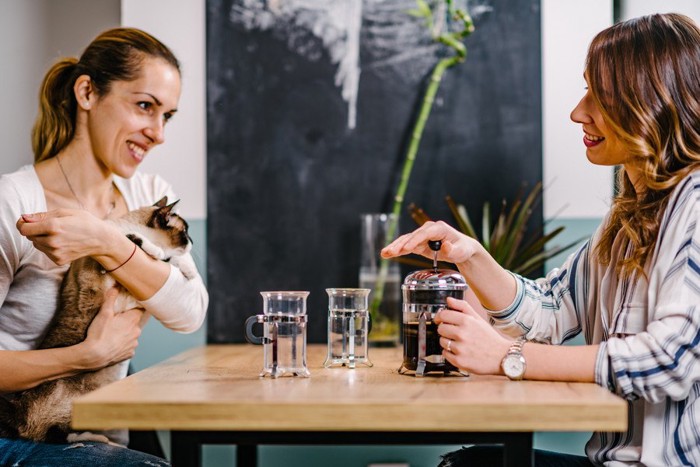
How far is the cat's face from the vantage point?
6.91ft

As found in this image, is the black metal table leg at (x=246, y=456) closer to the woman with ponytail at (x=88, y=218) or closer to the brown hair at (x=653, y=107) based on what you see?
the woman with ponytail at (x=88, y=218)

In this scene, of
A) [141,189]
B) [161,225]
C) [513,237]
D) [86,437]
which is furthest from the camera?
[513,237]

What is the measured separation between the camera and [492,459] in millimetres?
1661

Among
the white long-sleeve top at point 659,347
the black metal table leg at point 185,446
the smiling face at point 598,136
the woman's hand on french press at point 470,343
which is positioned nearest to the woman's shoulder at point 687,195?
the white long-sleeve top at point 659,347

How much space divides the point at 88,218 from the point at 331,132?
135 cm

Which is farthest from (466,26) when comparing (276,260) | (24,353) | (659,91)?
(24,353)

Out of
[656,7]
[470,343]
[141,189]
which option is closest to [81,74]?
[141,189]

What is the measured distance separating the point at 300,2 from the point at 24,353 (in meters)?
1.73

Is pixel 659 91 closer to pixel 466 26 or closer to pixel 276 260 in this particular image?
pixel 466 26

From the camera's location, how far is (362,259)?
9.41 feet

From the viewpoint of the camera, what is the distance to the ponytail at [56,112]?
216 cm

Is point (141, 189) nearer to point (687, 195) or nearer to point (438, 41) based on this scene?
point (438, 41)

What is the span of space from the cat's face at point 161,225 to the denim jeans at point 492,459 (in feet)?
3.23

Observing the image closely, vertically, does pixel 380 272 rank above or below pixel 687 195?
below
